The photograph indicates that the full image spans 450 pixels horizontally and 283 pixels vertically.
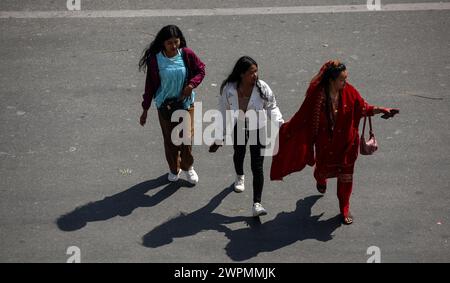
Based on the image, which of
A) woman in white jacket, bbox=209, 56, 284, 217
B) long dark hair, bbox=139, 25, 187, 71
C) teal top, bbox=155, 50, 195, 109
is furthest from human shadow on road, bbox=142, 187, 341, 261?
long dark hair, bbox=139, 25, 187, 71

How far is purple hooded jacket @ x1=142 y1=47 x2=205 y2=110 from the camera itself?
708 cm

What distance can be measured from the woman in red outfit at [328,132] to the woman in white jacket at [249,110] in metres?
0.20

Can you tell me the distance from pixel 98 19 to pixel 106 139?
118 inches

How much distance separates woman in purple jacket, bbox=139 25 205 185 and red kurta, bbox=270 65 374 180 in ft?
3.44

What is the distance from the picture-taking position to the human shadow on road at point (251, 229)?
6.84m

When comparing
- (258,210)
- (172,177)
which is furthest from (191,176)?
(258,210)

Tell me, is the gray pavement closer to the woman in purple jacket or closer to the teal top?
the woman in purple jacket

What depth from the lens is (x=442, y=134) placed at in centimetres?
828

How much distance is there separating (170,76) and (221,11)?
13.0ft

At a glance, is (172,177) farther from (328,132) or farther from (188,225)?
(328,132)

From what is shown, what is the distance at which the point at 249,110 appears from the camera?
685cm
